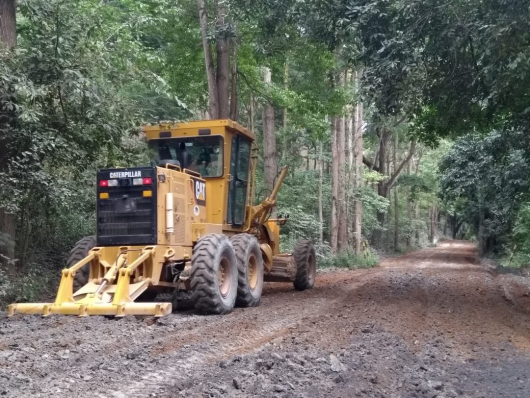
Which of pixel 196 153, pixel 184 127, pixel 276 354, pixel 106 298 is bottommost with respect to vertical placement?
pixel 276 354

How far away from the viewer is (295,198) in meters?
31.0

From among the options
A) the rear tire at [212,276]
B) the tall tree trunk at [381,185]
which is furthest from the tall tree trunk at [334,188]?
the rear tire at [212,276]

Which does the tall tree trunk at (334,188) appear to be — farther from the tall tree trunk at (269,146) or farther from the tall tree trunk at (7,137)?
the tall tree trunk at (7,137)

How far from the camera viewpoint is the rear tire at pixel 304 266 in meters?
14.8

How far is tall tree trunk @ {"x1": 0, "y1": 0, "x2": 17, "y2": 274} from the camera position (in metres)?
11.5

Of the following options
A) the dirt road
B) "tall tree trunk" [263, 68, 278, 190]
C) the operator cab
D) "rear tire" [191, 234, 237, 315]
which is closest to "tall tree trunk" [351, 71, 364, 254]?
"tall tree trunk" [263, 68, 278, 190]

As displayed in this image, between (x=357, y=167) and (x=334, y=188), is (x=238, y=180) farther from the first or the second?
(x=357, y=167)

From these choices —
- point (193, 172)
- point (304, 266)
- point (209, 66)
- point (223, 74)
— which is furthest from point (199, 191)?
point (209, 66)

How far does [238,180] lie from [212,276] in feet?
10.3

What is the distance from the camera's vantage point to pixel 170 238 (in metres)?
10.1

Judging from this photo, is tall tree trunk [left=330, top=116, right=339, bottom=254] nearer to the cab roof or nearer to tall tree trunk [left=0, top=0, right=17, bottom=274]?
the cab roof

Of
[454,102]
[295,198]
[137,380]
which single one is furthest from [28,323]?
[295,198]

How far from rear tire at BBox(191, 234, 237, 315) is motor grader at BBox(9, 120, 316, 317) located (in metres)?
0.02

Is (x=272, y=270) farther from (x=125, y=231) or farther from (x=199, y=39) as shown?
(x=199, y=39)
